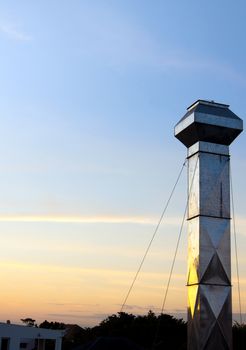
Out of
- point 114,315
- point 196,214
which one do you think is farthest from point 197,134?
point 114,315

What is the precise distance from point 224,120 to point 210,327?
793 cm

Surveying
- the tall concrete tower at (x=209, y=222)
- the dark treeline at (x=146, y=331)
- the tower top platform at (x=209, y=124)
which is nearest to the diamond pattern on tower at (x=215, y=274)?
the tall concrete tower at (x=209, y=222)

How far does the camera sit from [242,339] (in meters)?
65.4

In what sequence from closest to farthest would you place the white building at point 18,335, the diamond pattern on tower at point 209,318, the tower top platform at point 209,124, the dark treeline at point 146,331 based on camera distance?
1. the diamond pattern on tower at point 209,318
2. the tower top platform at point 209,124
3. the white building at point 18,335
4. the dark treeline at point 146,331

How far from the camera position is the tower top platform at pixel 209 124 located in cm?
2320

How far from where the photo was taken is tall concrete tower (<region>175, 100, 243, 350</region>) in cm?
2222

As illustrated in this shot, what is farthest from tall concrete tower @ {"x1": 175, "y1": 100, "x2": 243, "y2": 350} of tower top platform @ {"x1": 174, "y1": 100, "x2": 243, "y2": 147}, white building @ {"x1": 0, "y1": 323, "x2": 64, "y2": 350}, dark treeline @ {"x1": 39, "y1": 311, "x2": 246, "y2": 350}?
dark treeline @ {"x1": 39, "y1": 311, "x2": 246, "y2": 350}

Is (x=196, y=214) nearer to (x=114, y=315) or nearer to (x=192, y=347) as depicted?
(x=192, y=347)

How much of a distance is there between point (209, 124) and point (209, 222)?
379 cm

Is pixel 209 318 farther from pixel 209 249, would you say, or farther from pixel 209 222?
pixel 209 222

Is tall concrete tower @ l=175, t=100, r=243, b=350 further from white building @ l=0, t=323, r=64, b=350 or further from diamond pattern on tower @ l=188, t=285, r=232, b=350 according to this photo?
white building @ l=0, t=323, r=64, b=350

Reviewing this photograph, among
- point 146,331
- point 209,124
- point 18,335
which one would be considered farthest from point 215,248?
point 146,331

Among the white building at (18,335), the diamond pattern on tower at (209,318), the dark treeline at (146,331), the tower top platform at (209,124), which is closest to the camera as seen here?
the diamond pattern on tower at (209,318)

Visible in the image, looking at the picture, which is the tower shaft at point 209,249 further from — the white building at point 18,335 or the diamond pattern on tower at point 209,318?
the white building at point 18,335
